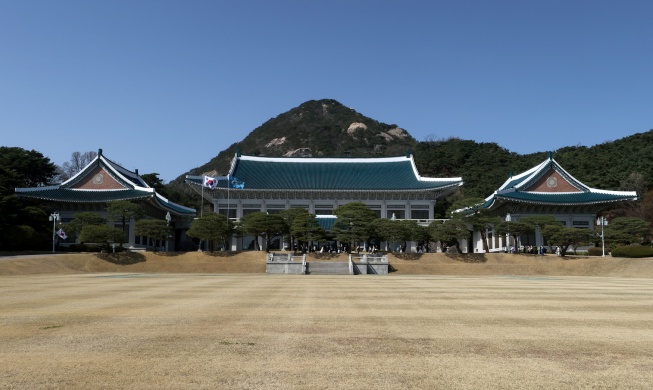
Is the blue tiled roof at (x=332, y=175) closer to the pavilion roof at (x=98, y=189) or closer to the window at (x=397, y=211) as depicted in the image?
the window at (x=397, y=211)

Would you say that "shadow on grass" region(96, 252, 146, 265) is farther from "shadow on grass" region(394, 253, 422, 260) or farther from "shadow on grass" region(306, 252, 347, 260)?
"shadow on grass" region(394, 253, 422, 260)

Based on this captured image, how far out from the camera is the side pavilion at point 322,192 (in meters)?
56.2

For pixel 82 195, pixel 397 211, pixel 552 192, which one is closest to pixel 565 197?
pixel 552 192

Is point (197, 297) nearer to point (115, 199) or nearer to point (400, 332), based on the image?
point (400, 332)

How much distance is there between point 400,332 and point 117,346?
16.8 feet

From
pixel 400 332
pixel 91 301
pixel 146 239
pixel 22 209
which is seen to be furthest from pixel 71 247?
pixel 400 332

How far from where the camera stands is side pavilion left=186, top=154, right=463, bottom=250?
56219mm

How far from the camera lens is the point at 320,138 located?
146 metres

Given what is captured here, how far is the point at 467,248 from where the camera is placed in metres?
58.8

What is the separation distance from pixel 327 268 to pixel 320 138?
108083 millimetres

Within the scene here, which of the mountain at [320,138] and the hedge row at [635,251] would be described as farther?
the mountain at [320,138]

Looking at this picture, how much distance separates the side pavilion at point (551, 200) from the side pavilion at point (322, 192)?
605 cm

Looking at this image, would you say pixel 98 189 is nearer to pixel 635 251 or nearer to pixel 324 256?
pixel 324 256

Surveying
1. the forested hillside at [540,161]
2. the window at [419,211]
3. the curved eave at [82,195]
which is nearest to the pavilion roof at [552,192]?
the window at [419,211]
